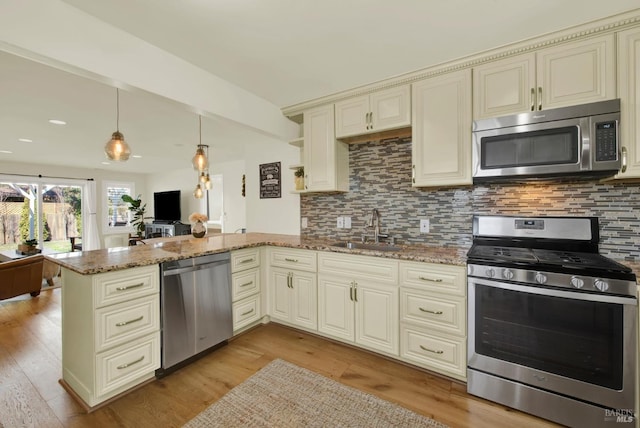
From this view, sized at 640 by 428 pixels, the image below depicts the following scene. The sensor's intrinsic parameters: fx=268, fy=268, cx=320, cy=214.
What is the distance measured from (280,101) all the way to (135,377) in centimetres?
276

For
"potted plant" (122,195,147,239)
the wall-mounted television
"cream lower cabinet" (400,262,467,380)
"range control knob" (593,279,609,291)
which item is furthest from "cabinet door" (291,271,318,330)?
"potted plant" (122,195,147,239)

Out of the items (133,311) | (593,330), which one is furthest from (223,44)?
(593,330)

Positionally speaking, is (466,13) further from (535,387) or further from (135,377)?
(135,377)

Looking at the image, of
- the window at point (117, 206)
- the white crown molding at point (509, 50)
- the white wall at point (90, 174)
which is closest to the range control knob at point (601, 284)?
the white crown molding at point (509, 50)

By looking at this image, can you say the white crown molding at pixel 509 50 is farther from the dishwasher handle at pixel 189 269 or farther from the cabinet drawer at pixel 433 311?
the dishwasher handle at pixel 189 269

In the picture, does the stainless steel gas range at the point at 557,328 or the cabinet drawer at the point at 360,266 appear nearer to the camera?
the stainless steel gas range at the point at 557,328

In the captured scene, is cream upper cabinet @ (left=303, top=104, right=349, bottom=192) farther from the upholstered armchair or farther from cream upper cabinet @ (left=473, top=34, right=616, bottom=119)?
the upholstered armchair

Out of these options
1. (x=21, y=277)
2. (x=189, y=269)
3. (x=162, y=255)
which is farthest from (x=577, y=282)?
(x=21, y=277)

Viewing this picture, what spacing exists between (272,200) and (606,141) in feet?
10.4

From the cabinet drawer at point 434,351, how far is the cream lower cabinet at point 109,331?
6.27ft

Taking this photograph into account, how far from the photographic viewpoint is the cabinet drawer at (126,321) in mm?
1713

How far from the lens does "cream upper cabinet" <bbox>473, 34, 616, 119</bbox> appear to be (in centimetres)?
172

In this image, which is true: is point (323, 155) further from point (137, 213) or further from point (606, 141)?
point (137, 213)

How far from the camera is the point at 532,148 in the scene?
189cm
